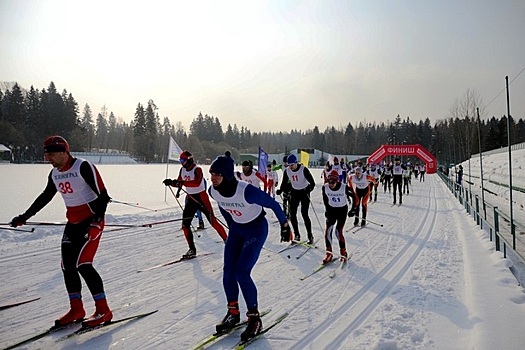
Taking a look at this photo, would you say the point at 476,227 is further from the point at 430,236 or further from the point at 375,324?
the point at 375,324

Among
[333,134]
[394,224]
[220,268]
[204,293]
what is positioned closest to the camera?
[204,293]

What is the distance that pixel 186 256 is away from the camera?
7.84m

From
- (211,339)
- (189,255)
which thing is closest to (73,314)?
(211,339)

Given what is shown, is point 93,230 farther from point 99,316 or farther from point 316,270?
point 316,270

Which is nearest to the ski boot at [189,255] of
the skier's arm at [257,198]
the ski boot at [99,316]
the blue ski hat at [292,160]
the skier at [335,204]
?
the skier at [335,204]

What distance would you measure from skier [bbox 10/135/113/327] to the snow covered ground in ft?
1.05

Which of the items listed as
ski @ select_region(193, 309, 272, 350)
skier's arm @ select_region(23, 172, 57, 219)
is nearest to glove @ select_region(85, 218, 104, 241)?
skier's arm @ select_region(23, 172, 57, 219)

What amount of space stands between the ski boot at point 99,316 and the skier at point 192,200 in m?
3.19

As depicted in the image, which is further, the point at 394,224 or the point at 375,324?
the point at 394,224

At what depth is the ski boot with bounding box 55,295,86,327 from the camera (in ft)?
14.7

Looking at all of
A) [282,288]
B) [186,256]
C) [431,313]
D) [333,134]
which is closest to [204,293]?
[282,288]

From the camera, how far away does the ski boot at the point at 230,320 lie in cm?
441

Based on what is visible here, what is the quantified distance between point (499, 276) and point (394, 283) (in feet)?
5.46

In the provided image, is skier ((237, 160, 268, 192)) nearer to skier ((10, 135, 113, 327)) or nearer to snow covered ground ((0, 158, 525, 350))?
snow covered ground ((0, 158, 525, 350))
